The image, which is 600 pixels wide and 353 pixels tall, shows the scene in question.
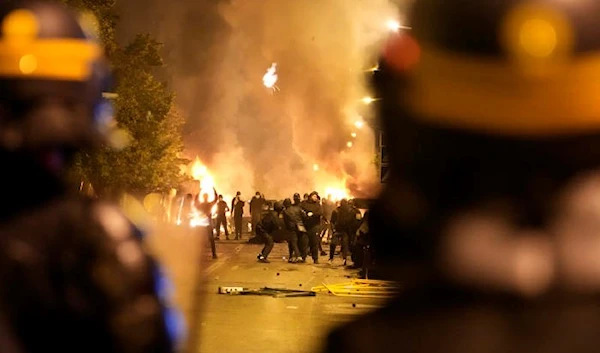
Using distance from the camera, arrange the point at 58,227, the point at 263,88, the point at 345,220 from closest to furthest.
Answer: the point at 58,227 < the point at 345,220 < the point at 263,88

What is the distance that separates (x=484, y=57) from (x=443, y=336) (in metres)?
0.52

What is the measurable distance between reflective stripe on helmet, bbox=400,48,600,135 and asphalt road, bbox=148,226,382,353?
0.45m

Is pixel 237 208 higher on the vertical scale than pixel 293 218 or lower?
higher

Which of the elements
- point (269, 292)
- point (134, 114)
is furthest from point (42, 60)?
point (134, 114)

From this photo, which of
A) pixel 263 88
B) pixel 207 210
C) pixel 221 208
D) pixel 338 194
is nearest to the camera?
pixel 207 210

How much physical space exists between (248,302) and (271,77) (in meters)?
69.0

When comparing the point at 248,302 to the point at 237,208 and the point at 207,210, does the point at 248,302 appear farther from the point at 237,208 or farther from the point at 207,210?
the point at 237,208

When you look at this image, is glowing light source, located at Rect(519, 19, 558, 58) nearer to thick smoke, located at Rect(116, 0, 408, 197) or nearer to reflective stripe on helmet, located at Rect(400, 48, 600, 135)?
reflective stripe on helmet, located at Rect(400, 48, 600, 135)

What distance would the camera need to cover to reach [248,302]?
13570 mm

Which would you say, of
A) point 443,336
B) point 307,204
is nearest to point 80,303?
point 443,336

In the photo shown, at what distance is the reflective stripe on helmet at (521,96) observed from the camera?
5.52 ft

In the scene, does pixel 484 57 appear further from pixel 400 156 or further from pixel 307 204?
pixel 307 204

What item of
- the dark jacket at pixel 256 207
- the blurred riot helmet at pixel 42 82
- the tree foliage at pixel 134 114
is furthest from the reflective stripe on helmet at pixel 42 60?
→ the dark jacket at pixel 256 207

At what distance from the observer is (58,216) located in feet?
7.61
